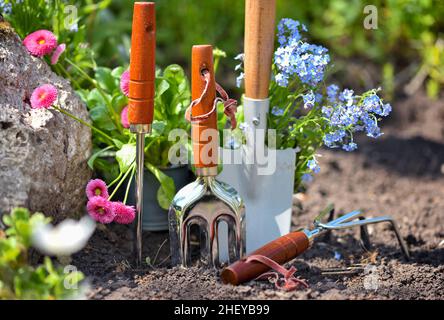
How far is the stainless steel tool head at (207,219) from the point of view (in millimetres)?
1775

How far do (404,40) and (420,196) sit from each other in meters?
1.42

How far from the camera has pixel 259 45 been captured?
6.16ft

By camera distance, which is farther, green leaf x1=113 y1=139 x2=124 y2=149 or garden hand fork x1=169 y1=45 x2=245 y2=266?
green leaf x1=113 y1=139 x2=124 y2=149

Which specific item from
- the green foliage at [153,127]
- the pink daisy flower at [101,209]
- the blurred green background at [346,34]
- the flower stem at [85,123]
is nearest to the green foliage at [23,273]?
the pink daisy flower at [101,209]

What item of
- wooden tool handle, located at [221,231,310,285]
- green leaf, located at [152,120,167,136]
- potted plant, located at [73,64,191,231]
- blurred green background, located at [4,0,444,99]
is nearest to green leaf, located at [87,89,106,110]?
potted plant, located at [73,64,191,231]

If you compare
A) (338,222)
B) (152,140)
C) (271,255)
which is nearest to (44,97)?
(152,140)

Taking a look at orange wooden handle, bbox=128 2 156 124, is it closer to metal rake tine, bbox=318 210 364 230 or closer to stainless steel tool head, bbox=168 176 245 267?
stainless steel tool head, bbox=168 176 245 267

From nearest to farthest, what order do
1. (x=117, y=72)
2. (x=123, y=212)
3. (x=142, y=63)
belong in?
(x=142, y=63)
(x=123, y=212)
(x=117, y=72)

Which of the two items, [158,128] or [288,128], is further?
[288,128]

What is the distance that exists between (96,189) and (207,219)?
291mm

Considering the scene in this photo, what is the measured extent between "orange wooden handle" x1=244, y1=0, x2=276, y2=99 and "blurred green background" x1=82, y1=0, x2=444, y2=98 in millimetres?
1453

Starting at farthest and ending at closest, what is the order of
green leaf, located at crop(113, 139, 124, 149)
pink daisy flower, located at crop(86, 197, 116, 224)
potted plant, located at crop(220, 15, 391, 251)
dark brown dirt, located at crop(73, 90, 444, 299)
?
green leaf, located at crop(113, 139, 124, 149) → potted plant, located at crop(220, 15, 391, 251) → pink daisy flower, located at crop(86, 197, 116, 224) → dark brown dirt, located at crop(73, 90, 444, 299)

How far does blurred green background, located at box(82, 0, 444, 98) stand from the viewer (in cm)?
344

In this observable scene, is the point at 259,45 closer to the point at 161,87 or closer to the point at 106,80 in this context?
the point at 161,87
